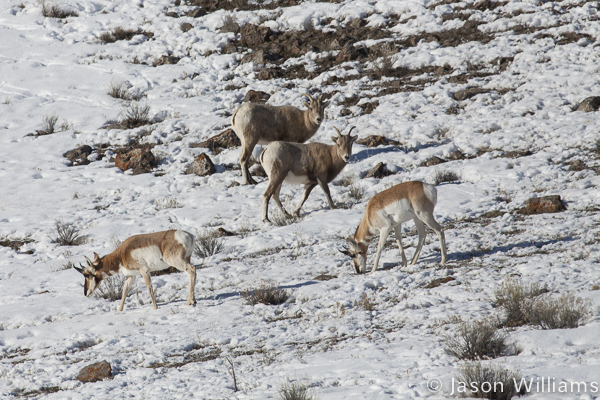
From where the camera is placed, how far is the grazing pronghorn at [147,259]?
27.1 feet

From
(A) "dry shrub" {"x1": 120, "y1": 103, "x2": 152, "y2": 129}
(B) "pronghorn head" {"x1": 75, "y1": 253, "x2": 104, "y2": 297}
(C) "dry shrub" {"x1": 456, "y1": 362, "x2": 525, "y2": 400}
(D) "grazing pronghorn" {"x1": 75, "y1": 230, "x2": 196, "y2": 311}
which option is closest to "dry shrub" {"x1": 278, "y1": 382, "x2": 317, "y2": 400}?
(C) "dry shrub" {"x1": 456, "y1": 362, "x2": 525, "y2": 400}

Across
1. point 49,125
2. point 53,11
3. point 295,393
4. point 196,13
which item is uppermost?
point 53,11

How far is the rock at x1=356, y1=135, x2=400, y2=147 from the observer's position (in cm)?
1642

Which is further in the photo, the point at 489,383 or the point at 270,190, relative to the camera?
the point at 270,190

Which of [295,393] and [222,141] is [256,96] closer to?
[222,141]

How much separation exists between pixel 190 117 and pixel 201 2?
37.9 feet

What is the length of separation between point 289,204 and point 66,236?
17.9 ft

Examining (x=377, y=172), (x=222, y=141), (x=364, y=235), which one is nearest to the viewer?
(x=364, y=235)

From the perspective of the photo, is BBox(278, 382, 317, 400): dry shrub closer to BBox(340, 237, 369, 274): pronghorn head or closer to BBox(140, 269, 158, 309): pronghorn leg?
BBox(140, 269, 158, 309): pronghorn leg

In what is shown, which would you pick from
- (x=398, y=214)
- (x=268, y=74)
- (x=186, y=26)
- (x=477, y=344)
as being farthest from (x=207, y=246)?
(x=186, y=26)

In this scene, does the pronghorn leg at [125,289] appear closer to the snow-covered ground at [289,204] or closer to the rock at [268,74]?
the snow-covered ground at [289,204]

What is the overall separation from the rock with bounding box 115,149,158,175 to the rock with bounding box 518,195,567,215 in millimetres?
11168

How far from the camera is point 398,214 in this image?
893 centimetres

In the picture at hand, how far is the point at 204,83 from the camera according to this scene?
2177 cm
